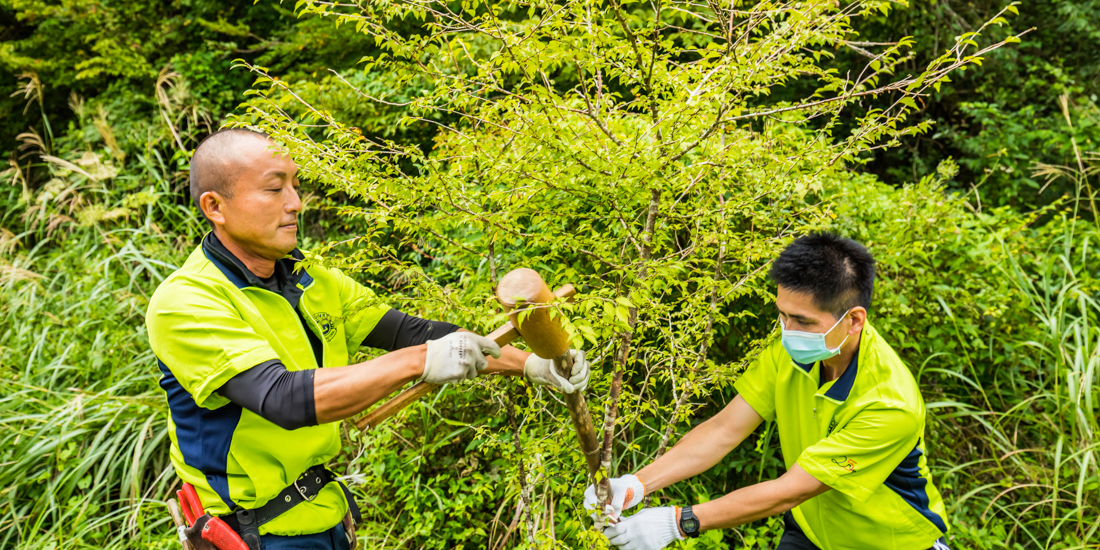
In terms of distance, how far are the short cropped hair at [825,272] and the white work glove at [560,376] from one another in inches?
27.2

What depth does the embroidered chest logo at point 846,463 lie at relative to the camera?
2045 millimetres

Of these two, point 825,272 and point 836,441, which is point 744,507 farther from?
point 825,272

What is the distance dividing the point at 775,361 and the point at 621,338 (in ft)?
2.22

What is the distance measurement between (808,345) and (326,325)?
5.16 ft

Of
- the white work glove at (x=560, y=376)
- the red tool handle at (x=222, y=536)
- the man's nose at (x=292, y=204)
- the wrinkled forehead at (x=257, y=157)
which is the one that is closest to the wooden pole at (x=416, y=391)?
the white work glove at (x=560, y=376)

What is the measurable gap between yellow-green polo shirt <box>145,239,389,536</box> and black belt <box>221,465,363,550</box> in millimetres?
22

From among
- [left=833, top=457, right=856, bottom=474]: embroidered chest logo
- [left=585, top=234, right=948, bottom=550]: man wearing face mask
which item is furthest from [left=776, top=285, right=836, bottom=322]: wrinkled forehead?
[left=833, top=457, right=856, bottom=474]: embroidered chest logo

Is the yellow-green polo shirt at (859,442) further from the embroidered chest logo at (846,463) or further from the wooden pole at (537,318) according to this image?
the wooden pole at (537,318)

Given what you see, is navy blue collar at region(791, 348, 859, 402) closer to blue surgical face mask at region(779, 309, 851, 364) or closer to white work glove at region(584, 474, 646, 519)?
blue surgical face mask at region(779, 309, 851, 364)

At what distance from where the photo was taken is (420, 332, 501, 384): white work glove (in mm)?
1714

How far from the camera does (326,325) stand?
2188 millimetres

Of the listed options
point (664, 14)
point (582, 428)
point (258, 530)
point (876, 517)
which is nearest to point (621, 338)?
point (582, 428)

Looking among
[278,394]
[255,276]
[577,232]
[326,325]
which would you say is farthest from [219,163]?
[577,232]

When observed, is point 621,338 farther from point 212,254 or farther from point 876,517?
point 212,254
